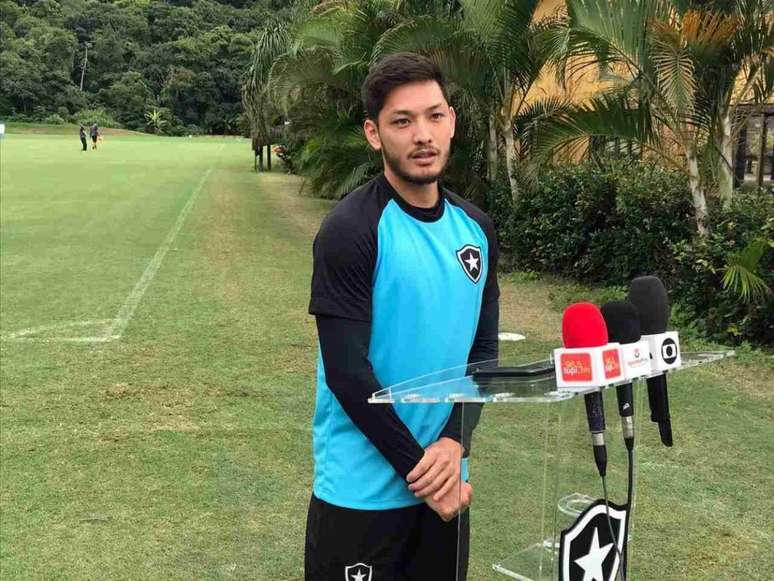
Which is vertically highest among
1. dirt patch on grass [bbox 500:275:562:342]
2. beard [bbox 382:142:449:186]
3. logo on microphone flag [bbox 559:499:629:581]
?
beard [bbox 382:142:449:186]

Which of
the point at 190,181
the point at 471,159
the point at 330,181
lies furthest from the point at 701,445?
the point at 190,181

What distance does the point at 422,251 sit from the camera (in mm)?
1985

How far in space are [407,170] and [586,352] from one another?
0.69 metres

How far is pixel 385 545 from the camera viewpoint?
6.75ft

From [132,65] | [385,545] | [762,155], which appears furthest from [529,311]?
[132,65]

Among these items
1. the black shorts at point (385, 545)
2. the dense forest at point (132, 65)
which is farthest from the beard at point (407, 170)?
→ the dense forest at point (132, 65)

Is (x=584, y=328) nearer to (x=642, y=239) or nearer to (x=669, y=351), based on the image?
(x=669, y=351)

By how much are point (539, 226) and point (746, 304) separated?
14.7 feet

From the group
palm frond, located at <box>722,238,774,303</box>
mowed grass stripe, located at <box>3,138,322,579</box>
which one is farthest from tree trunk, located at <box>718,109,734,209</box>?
mowed grass stripe, located at <box>3,138,322,579</box>

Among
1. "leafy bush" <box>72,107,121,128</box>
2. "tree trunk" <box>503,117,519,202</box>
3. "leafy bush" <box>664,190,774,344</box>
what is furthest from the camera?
"leafy bush" <box>72,107,121,128</box>

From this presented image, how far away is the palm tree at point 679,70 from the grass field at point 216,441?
2.14 m

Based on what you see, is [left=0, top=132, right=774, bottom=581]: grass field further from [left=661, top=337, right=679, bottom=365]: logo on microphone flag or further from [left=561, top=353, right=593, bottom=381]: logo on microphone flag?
[left=561, top=353, right=593, bottom=381]: logo on microphone flag

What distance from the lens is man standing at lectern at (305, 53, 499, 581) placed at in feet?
6.29

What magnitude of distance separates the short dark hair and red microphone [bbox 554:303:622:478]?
0.72 meters
